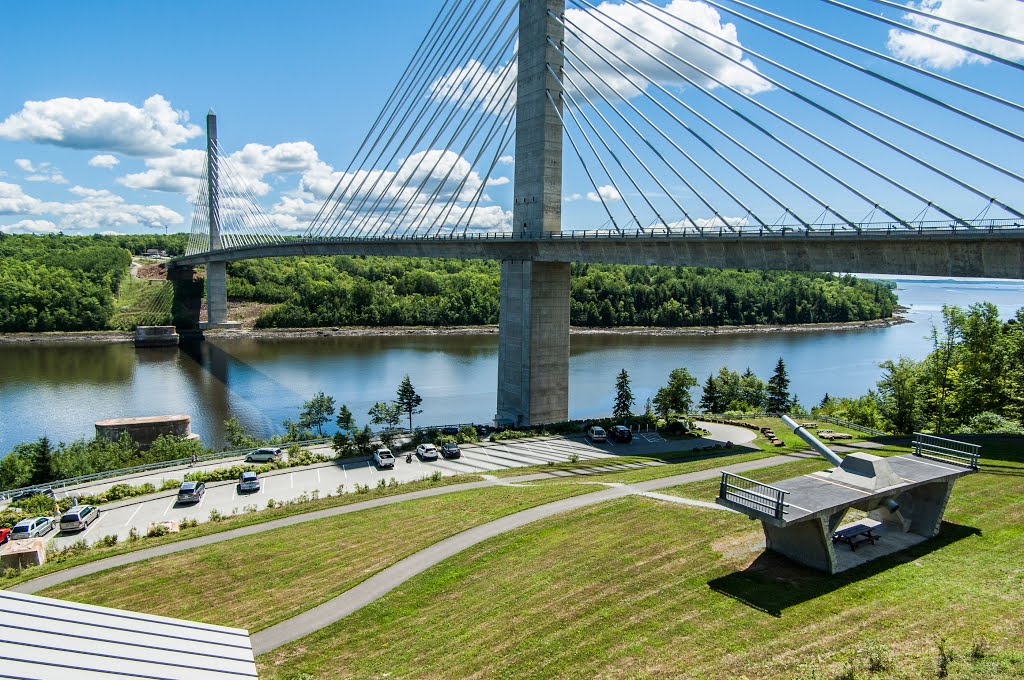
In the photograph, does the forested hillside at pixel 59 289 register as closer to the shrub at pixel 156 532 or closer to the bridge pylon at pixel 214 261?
the bridge pylon at pixel 214 261

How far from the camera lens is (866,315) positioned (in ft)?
383

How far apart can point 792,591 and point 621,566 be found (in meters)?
2.84

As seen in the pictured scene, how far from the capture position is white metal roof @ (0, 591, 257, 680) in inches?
203

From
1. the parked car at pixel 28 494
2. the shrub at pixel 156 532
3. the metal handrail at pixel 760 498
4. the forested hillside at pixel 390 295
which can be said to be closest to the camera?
the metal handrail at pixel 760 498

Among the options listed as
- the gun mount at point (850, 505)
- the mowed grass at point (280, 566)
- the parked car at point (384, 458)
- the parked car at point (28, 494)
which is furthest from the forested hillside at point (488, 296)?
the gun mount at point (850, 505)

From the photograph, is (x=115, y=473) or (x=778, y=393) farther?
(x=778, y=393)

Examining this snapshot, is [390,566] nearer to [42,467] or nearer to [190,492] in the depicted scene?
[190,492]

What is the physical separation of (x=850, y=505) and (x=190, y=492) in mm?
18603

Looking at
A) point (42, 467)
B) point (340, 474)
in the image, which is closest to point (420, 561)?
point (340, 474)

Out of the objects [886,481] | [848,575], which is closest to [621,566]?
[848,575]

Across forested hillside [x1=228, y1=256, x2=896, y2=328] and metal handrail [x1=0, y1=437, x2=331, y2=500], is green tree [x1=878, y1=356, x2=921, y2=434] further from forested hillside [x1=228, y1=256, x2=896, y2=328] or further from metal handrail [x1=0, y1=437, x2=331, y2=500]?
forested hillside [x1=228, y1=256, x2=896, y2=328]

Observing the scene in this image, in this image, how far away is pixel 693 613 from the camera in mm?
9727

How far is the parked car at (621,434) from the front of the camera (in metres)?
27.5

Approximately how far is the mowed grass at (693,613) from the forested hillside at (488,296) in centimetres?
8263
